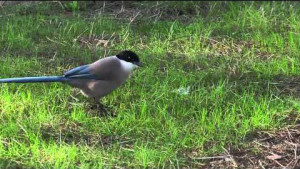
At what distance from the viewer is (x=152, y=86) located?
16.8 ft

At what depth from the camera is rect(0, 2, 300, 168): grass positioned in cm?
416

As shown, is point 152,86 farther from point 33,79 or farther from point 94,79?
point 33,79

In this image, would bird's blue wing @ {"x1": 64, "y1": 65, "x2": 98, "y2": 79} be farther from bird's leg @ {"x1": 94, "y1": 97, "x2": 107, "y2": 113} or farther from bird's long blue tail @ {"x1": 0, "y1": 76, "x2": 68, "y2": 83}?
bird's leg @ {"x1": 94, "y1": 97, "x2": 107, "y2": 113}

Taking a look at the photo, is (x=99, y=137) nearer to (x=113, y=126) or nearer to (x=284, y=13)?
(x=113, y=126)

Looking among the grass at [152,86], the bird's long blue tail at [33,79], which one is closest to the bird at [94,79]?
the bird's long blue tail at [33,79]

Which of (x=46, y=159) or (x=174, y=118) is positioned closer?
(x=46, y=159)

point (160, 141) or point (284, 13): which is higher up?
point (284, 13)

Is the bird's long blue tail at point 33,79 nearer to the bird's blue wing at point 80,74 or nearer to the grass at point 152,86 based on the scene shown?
the bird's blue wing at point 80,74

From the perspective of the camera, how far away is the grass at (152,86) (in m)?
4.16

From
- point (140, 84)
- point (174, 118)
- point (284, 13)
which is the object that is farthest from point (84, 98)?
point (284, 13)

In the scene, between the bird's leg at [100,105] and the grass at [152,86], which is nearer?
the grass at [152,86]

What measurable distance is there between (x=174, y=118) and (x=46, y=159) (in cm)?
110

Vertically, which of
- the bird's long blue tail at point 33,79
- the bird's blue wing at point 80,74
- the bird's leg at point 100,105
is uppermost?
the bird's blue wing at point 80,74

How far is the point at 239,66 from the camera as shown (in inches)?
215
